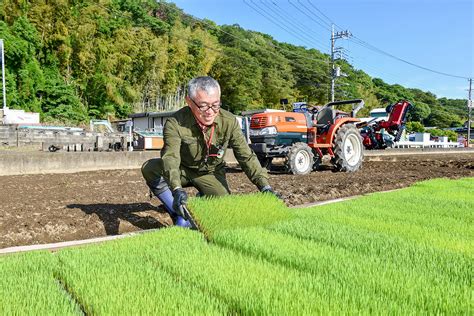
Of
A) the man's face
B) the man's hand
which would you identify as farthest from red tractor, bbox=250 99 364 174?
the man's hand

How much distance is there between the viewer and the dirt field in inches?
148

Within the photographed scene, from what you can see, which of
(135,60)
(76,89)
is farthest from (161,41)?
(76,89)

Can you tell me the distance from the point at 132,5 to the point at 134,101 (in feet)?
42.6

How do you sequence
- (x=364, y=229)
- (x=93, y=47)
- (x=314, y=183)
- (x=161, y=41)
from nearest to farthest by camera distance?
(x=364, y=229), (x=314, y=183), (x=93, y=47), (x=161, y=41)

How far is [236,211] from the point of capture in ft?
9.17

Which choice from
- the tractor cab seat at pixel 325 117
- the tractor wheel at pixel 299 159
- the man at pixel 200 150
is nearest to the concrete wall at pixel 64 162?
the tractor wheel at pixel 299 159

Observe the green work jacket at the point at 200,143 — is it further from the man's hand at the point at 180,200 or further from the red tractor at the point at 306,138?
the red tractor at the point at 306,138

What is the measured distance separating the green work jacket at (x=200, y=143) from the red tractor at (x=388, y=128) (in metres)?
10.3

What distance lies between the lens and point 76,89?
1362 inches

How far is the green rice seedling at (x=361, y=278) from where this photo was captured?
1453 mm

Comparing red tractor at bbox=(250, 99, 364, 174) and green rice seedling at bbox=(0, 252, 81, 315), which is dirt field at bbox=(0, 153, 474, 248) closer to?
red tractor at bbox=(250, 99, 364, 174)

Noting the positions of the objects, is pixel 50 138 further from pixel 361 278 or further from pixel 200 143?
pixel 361 278

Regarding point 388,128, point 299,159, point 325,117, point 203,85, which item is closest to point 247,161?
point 203,85

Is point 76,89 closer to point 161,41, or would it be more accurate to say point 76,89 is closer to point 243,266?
point 161,41
